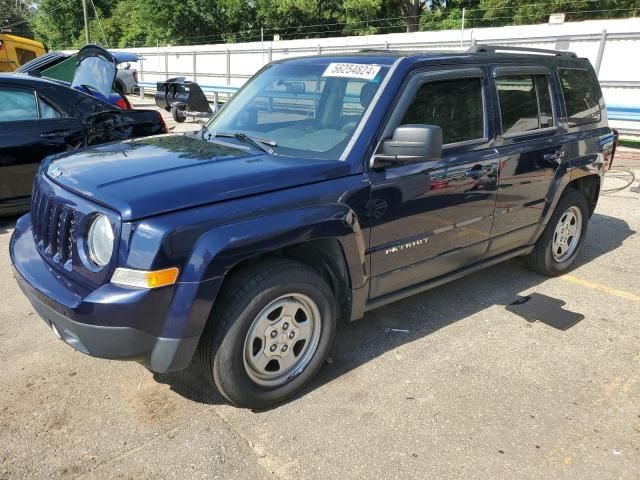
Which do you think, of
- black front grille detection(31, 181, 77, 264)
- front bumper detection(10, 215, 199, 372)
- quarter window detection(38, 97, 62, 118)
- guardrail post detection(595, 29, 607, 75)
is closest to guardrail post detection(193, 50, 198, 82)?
guardrail post detection(595, 29, 607, 75)

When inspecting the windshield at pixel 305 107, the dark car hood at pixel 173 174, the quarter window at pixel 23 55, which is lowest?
the dark car hood at pixel 173 174

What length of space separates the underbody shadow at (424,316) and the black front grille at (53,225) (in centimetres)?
100

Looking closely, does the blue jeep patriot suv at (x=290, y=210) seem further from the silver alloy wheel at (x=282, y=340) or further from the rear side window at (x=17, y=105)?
the rear side window at (x=17, y=105)

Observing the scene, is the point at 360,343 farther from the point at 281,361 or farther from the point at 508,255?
the point at 508,255

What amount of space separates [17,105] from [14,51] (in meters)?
13.9

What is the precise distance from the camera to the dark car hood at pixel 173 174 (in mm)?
2547

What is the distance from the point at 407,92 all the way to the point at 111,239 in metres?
1.93

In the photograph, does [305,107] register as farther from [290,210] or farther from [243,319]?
[243,319]

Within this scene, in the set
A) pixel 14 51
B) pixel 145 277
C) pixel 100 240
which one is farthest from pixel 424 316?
pixel 14 51

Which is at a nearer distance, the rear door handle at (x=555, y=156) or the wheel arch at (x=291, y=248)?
the wheel arch at (x=291, y=248)

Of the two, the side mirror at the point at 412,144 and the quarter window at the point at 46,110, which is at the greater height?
the side mirror at the point at 412,144

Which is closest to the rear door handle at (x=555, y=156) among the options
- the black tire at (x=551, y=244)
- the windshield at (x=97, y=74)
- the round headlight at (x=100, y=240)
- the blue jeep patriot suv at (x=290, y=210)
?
the blue jeep patriot suv at (x=290, y=210)

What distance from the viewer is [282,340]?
3008 millimetres

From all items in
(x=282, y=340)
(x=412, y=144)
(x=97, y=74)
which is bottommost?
(x=282, y=340)
